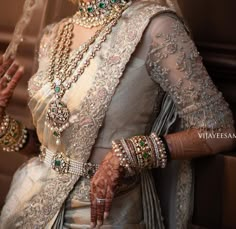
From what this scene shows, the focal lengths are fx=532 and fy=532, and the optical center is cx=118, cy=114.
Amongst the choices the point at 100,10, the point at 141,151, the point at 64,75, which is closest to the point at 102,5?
the point at 100,10

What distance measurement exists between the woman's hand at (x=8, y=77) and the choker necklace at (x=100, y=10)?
16 centimetres

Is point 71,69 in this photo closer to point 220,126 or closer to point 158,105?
point 158,105

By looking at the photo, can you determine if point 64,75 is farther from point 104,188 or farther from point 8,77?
point 104,188

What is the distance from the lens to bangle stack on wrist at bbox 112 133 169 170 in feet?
2.91

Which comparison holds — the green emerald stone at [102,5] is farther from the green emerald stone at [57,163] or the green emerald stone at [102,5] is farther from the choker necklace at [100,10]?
the green emerald stone at [57,163]

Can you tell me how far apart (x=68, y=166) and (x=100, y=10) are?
30cm

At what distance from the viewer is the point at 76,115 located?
37.4 inches

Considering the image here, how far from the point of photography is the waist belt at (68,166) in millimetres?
969

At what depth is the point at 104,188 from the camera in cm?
88

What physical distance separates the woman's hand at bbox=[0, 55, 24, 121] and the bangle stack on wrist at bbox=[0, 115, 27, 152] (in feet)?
0.18

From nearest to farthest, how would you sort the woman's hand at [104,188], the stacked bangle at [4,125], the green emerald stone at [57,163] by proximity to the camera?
the woman's hand at [104,188] → the green emerald stone at [57,163] → the stacked bangle at [4,125]

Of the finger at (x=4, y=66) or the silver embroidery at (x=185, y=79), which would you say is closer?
the silver embroidery at (x=185, y=79)

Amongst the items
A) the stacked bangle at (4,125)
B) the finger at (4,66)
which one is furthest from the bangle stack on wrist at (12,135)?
the finger at (4,66)

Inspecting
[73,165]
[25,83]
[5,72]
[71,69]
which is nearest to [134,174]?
[73,165]
